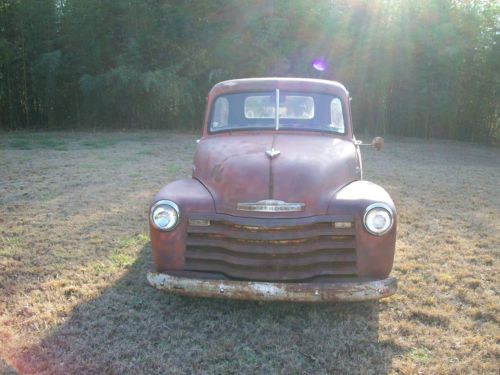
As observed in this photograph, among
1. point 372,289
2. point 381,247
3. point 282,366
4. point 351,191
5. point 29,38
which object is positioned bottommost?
point 282,366

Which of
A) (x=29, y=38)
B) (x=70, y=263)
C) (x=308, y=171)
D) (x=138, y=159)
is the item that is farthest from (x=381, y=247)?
(x=29, y=38)

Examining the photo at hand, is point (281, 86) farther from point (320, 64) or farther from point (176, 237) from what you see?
point (320, 64)

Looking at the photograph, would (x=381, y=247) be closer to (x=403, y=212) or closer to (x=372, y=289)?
(x=372, y=289)

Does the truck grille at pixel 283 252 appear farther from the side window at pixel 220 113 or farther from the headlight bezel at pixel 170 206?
the side window at pixel 220 113

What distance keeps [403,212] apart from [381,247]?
2.92m

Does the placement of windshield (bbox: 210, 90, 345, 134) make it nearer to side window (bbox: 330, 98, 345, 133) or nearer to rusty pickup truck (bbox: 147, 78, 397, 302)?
side window (bbox: 330, 98, 345, 133)

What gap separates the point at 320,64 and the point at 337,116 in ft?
33.7

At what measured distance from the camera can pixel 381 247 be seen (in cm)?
295

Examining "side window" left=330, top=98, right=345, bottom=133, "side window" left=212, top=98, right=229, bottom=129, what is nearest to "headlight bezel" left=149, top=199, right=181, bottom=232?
"side window" left=212, top=98, right=229, bottom=129

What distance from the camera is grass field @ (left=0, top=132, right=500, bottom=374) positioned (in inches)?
104

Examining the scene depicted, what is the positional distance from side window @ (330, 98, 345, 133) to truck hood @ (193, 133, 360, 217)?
0.95ft

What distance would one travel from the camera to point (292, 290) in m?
2.78

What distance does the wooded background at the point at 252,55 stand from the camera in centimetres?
1319

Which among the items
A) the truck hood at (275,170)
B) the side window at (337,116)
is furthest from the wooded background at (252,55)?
the truck hood at (275,170)
